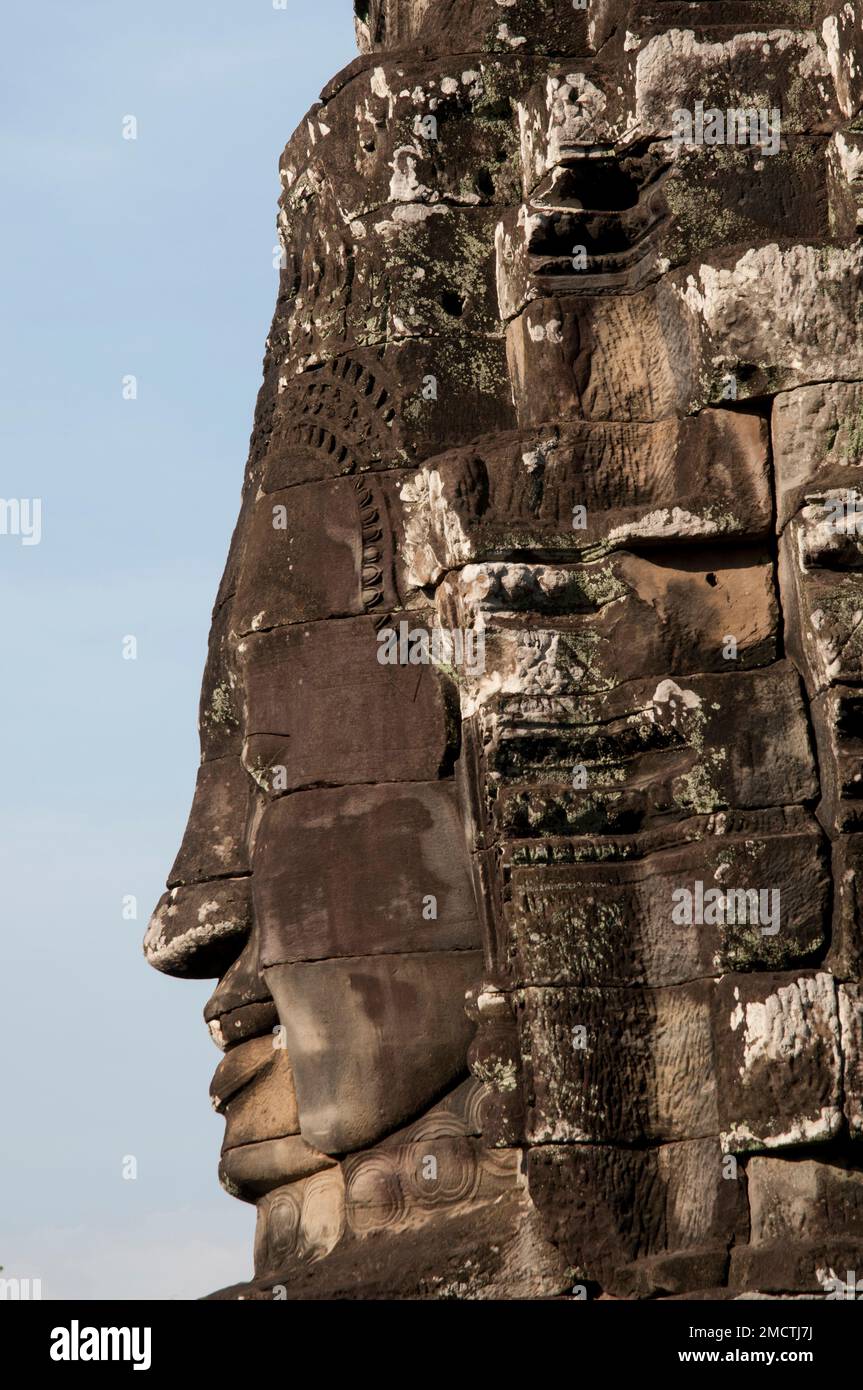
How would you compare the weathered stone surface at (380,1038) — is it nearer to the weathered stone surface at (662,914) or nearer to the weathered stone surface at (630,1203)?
the weathered stone surface at (662,914)

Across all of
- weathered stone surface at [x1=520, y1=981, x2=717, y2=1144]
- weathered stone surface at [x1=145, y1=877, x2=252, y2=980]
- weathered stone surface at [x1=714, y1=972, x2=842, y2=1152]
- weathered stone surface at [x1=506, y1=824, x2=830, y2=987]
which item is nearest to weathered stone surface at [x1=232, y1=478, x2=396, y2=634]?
weathered stone surface at [x1=145, y1=877, x2=252, y2=980]

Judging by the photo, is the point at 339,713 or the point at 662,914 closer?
the point at 662,914

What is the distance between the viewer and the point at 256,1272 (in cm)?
1160

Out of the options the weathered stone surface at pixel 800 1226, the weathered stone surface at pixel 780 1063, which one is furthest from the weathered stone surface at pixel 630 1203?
the weathered stone surface at pixel 780 1063

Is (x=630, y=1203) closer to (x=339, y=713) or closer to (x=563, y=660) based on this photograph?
(x=563, y=660)

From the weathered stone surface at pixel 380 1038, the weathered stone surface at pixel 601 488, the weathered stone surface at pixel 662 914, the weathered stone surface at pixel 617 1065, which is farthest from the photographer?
the weathered stone surface at pixel 380 1038

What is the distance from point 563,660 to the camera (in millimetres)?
10258

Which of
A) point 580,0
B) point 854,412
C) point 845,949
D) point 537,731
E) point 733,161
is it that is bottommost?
point 845,949

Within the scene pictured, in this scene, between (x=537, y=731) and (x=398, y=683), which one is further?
(x=398, y=683)

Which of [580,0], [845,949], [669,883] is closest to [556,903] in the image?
[669,883]

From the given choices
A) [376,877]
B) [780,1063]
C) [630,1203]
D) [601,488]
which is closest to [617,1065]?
[630,1203]

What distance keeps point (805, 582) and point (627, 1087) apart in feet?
6.39

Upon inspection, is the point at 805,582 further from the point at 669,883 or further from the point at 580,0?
the point at 580,0

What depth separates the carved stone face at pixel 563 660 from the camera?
386 inches
